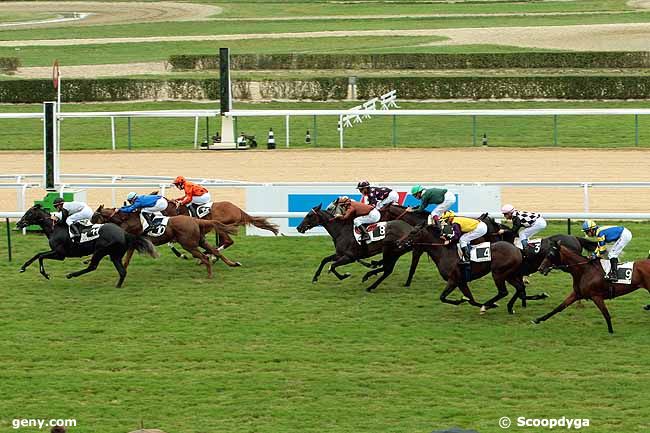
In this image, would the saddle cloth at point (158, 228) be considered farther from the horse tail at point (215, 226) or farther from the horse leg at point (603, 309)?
the horse leg at point (603, 309)

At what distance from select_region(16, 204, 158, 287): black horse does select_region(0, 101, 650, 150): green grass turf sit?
1066 cm

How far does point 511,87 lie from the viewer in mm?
30359

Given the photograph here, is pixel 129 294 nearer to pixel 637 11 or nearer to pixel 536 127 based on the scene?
pixel 536 127

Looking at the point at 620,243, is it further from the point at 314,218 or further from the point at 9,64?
the point at 9,64

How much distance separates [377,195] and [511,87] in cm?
1621

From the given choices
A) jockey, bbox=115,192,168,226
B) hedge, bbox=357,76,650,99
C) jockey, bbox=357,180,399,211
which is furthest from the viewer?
hedge, bbox=357,76,650,99

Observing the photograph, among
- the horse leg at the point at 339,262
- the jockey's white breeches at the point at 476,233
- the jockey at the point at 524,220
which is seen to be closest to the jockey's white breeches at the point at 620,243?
the jockey at the point at 524,220

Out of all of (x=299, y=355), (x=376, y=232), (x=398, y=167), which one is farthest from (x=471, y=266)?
(x=398, y=167)

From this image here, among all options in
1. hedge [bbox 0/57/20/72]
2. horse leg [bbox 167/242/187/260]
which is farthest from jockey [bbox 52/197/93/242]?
hedge [bbox 0/57/20/72]

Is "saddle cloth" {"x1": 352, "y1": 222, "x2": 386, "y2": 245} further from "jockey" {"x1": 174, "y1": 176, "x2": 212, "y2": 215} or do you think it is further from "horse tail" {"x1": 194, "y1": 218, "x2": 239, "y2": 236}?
"jockey" {"x1": 174, "y1": 176, "x2": 212, "y2": 215}

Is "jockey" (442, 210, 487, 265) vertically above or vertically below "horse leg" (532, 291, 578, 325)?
above

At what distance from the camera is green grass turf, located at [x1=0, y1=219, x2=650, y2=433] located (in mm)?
10023

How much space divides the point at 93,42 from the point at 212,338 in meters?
33.8

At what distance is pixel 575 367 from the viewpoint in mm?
11094
